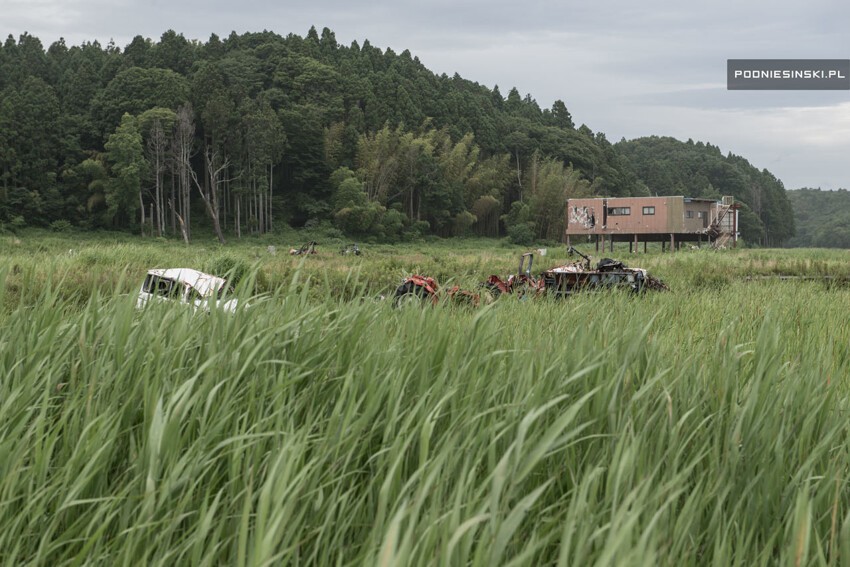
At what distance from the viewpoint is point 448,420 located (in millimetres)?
2529

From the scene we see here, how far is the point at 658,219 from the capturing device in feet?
182

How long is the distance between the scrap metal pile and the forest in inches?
2008

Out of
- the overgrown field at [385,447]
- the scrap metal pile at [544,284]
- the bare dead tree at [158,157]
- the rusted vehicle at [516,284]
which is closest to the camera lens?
the overgrown field at [385,447]

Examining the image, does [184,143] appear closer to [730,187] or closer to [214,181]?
[214,181]

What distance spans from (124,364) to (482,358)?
1.29 m

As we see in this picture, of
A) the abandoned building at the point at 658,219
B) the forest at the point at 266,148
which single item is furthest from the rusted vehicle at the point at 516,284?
the forest at the point at 266,148

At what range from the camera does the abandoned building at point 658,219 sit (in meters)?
54.9

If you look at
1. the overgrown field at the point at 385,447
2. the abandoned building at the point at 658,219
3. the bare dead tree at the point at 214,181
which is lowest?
the overgrown field at the point at 385,447

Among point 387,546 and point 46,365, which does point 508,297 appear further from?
point 387,546

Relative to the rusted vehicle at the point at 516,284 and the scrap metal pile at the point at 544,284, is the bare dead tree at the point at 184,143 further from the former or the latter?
the rusted vehicle at the point at 516,284

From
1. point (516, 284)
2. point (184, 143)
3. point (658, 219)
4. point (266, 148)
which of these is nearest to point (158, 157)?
point (184, 143)

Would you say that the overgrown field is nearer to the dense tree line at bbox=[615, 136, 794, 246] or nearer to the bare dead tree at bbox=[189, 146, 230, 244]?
the bare dead tree at bbox=[189, 146, 230, 244]

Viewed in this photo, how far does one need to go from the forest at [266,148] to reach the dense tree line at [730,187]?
10.4 metres

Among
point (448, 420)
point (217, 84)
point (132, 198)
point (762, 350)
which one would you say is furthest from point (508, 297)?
point (217, 84)
